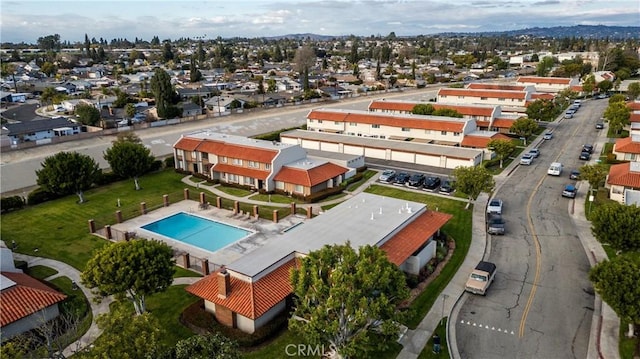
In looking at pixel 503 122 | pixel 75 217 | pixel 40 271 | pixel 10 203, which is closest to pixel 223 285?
pixel 40 271

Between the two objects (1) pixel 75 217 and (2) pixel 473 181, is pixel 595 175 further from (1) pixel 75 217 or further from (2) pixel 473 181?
(1) pixel 75 217

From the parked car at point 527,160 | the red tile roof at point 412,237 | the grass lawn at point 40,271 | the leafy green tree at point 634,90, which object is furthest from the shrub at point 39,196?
the leafy green tree at point 634,90

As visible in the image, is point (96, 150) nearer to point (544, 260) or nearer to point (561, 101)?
point (544, 260)

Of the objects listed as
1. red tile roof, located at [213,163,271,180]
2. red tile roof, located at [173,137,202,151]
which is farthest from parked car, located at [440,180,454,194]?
red tile roof, located at [173,137,202,151]

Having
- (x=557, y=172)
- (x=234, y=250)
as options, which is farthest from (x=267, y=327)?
(x=557, y=172)

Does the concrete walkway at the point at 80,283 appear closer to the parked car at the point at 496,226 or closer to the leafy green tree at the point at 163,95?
the parked car at the point at 496,226

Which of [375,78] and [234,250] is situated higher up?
[375,78]
